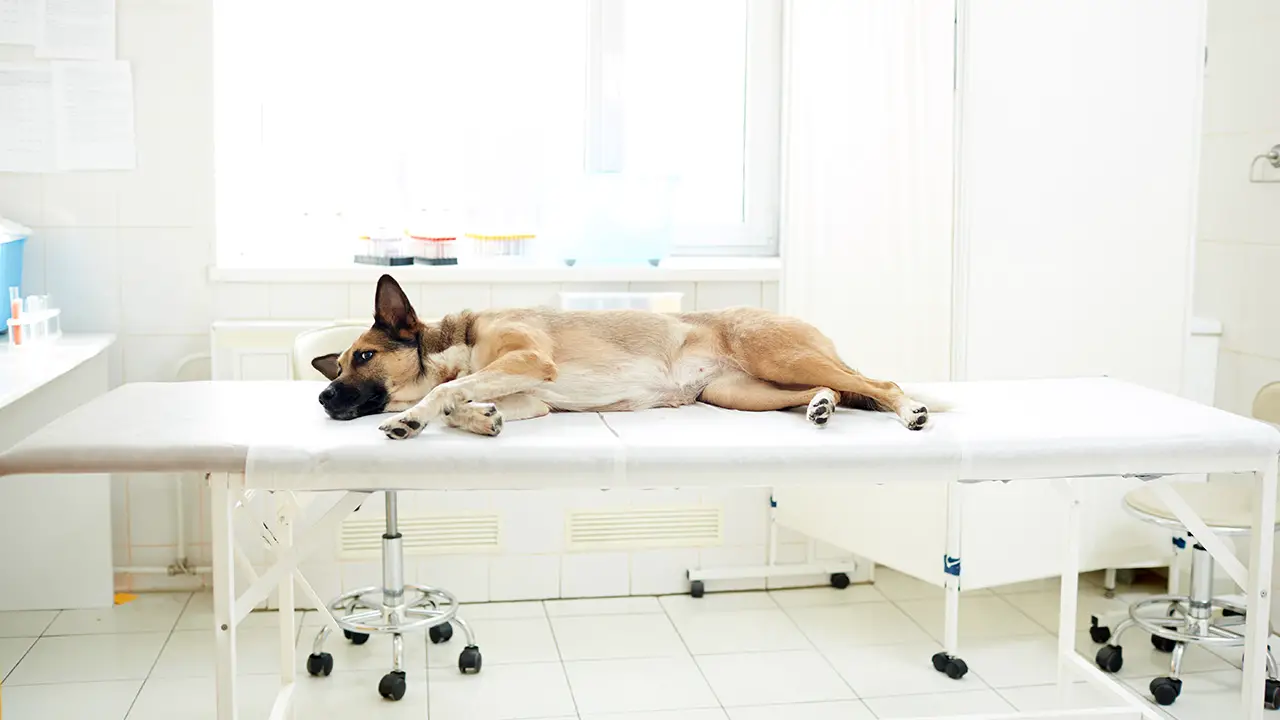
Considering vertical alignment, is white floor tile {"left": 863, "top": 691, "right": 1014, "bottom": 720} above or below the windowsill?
below

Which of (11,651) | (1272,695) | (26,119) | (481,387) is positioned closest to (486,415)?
(481,387)

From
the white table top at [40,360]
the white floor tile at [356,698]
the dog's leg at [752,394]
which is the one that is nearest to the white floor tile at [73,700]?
the white floor tile at [356,698]

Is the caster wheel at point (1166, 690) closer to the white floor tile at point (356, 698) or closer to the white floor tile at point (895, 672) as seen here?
the white floor tile at point (895, 672)

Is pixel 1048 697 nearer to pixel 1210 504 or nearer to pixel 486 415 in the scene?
pixel 1210 504

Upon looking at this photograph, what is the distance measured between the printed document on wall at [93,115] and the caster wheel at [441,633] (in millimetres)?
1592

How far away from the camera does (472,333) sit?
7.73 feet

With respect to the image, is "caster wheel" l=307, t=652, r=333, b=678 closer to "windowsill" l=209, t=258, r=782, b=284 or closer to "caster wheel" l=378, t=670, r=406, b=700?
"caster wheel" l=378, t=670, r=406, b=700

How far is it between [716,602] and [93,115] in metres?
2.30

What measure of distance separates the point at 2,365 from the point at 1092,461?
249 centimetres

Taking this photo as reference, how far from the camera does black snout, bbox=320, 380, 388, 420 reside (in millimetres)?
2215

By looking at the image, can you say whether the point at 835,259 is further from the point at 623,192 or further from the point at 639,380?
the point at 639,380

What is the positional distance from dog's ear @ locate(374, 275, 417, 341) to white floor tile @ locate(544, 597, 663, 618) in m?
1.56

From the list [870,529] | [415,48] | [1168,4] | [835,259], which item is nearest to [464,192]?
[415,48]

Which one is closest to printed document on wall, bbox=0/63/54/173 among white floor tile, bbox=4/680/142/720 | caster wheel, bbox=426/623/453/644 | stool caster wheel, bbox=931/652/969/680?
→ white floor tile, bbox=4/680/142/720
